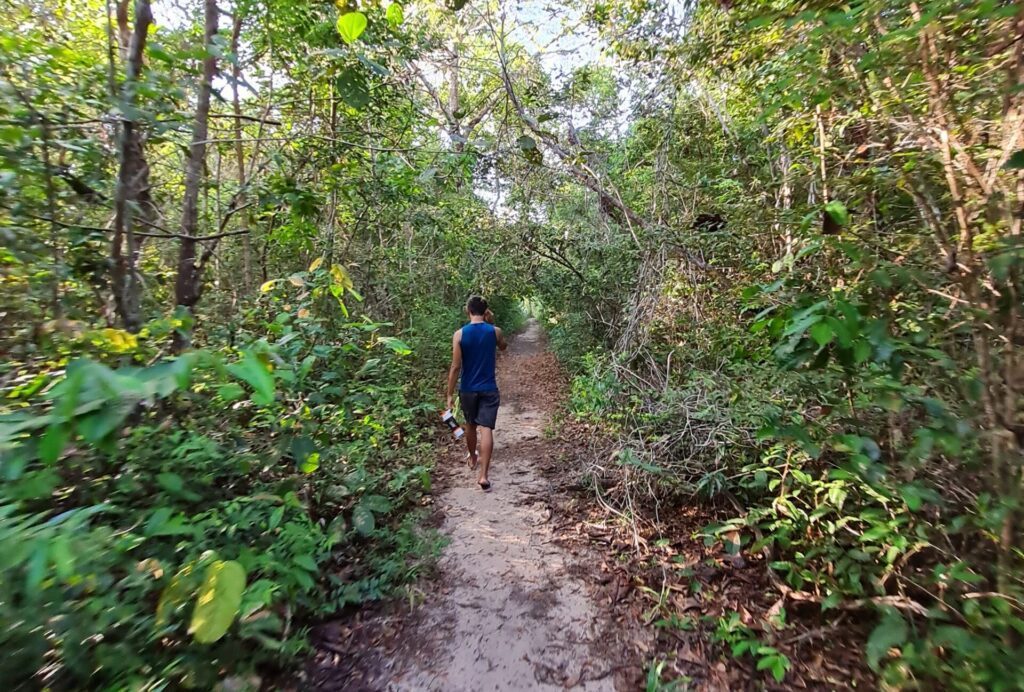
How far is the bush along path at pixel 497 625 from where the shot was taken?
8.33 ft

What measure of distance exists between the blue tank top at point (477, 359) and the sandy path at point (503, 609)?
1087 mm

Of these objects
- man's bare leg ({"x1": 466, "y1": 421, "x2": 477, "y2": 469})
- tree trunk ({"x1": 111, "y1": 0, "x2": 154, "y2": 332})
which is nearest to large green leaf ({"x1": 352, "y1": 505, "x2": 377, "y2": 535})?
tree trunk ({"x1": 111, "y1": 0, "x2": 154, "y2": 332})

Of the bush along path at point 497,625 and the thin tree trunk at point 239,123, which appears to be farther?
the thin tree trunk at point 239,123

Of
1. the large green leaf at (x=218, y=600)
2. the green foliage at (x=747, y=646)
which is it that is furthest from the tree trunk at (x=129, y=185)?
the green foliage at (x=747, y=646)

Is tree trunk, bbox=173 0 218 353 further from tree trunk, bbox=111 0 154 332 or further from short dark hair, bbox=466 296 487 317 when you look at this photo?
short dark hair, bbox=466 296 487 317

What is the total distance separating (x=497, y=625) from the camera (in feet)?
9.59

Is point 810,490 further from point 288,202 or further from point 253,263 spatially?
point 253,263

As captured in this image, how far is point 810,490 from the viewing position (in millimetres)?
2986

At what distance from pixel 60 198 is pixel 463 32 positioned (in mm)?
5673

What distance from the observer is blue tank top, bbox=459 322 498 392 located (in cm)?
487

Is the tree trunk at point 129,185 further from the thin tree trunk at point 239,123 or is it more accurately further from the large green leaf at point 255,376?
the large green leaf at point 255,376

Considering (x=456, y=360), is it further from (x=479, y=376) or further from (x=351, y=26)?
(x=351, y=26)

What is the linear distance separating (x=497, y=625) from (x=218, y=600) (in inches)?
71.4

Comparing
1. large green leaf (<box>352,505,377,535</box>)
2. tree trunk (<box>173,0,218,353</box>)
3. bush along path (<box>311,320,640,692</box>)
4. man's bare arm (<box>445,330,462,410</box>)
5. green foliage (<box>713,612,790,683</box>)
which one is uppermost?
Result: tree trunk (<box>173,0,218,353</box>)
